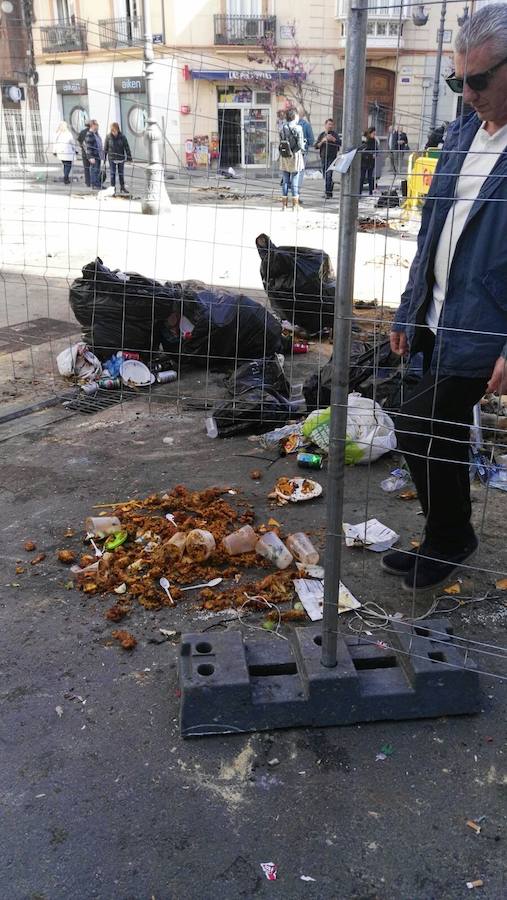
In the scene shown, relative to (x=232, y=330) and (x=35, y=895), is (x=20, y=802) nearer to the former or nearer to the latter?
(x=35, y=895)

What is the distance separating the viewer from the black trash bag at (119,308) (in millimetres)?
5113

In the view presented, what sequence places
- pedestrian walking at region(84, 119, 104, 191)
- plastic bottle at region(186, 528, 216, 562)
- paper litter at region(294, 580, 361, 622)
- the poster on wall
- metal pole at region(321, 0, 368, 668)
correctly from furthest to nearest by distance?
1. pedestrian walking at region(84, 119, 104, 191)
2. the poster on wall
3. plastic bottle at region(186, 528, 216, 562)
4. paper litter at region(294, 580, 361, 622)
5. metal pole at region(321, 0, 368, 668)

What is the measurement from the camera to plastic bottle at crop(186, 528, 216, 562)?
290 centimetres

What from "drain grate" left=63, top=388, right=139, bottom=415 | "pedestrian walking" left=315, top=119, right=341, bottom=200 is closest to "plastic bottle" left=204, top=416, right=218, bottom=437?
"drain grate" left=63, top=388, right=139, bottom=415

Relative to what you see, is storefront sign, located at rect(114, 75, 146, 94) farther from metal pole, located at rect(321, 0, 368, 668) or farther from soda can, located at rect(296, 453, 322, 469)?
metal pole, located at rect(321, 0, 368, 668)

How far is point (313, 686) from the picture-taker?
206cm

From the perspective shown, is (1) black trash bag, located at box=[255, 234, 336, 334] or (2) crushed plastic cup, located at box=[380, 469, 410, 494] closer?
(2) crushed plastic cup, located at box=[380, 469, 410, 494]

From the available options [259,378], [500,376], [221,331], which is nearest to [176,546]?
[500,376]

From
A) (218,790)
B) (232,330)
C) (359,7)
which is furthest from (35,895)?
(232,330)

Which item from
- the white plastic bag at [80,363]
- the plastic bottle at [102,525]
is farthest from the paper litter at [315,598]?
the white plastic bag at [80,363]

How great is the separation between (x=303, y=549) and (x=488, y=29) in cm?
190

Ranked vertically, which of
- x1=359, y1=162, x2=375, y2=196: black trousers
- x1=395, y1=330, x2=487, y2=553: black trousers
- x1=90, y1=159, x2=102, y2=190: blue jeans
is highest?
x1=359, y1=162, x2=375, y2=196: black trousers

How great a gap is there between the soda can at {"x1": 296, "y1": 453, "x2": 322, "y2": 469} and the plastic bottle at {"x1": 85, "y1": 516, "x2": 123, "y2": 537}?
3.54 ft

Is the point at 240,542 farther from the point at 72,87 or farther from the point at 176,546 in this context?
the point at 72,87
